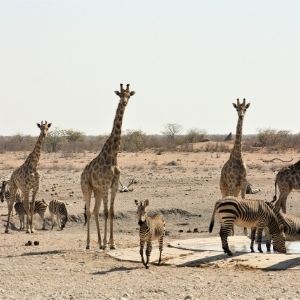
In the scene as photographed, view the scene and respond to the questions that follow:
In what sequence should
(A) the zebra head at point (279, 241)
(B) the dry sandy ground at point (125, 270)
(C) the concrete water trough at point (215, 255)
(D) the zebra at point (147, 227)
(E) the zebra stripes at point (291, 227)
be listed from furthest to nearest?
(E) the zebra stripes at point (291, 227), (A) the zebra head at point (279, 241), (C) the concrete water trough at point (215, 255), (D) the zebra at point (147, 227), (B) the dry sandy ground at point (125, 270)

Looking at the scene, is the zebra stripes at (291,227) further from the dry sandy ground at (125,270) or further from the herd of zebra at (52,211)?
the herd of zebra at (52,211)

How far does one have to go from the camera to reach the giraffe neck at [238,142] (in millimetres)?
18812

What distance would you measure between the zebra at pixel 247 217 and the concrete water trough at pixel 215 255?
339 millimetres

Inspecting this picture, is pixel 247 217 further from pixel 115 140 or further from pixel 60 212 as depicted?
pixel 60 212

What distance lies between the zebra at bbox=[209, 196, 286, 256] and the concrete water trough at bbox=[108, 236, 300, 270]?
1.11 feet

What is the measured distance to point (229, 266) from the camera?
13.3 m

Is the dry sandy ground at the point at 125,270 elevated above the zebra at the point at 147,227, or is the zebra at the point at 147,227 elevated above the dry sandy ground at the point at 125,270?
the zebra at the point at 147,227

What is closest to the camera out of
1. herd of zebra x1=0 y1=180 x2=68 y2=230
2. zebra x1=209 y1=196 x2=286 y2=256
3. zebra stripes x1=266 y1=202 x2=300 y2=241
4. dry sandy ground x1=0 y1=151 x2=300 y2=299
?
dry sandy ground x1=0 y1=151 x2=300 y2=299

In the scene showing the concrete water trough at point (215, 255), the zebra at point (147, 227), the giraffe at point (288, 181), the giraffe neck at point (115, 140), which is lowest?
the concrete water trough at point (215, 255)

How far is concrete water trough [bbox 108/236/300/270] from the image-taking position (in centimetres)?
1323

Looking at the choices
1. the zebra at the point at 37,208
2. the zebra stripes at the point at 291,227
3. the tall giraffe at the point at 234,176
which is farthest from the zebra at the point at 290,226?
the zebra at the point at 37,208

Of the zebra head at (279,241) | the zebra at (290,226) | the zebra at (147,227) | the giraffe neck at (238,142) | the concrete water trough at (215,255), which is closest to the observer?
the zebra at (147,227)

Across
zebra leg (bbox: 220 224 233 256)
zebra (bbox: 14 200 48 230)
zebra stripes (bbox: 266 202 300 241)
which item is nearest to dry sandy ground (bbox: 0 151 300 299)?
zebra (bbox: 14 200 48 230)

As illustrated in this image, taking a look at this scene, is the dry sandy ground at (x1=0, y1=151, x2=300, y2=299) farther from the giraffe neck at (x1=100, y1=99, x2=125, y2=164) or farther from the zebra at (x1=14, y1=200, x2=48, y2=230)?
the giraffe neck at (x1=100, y1=99, x2=125, y2=164)
